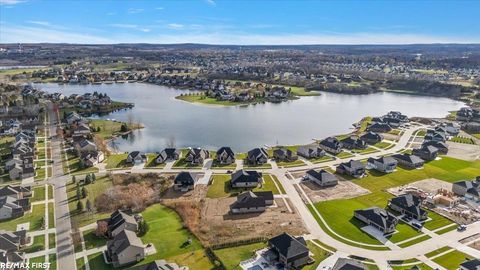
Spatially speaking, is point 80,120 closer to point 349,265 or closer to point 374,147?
point 374,147

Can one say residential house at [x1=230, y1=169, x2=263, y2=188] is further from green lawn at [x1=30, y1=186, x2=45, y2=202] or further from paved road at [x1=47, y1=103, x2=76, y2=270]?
green lawn at [x1=30, y1=186, x2=45, y2=202]

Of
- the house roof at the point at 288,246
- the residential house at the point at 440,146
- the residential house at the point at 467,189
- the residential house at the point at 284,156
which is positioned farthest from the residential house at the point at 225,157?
the residential house at the point at 440,146

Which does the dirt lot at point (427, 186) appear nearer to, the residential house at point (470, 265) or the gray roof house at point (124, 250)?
the residential house at point (470, 265)

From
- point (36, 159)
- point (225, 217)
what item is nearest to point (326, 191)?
point (225, 217)

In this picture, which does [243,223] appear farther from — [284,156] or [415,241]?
[284,156]

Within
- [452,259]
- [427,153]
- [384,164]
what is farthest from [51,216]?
[427,153]

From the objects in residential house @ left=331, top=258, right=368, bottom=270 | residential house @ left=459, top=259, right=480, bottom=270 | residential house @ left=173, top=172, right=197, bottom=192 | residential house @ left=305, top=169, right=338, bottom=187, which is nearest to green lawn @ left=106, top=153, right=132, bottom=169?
residential house @ left=173, top=172, right=197, bottom=192
